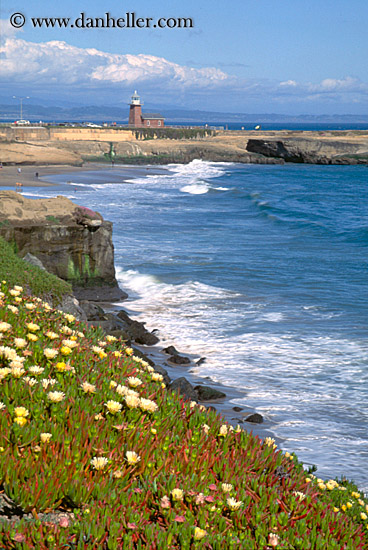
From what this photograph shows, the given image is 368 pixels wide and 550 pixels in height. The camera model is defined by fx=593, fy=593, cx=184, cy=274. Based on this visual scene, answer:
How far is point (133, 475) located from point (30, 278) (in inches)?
347

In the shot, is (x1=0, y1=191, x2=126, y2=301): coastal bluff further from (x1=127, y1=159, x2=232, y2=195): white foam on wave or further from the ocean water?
(x1=127, y1=159, x2=232, y2=195): white foam on wave

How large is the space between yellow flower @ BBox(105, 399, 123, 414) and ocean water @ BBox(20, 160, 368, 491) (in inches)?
240

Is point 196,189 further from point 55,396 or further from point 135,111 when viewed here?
point 135,111

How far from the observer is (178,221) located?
38.5 meters

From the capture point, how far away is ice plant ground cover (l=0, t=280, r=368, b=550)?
9.95 ft

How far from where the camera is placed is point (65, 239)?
59.6 ft

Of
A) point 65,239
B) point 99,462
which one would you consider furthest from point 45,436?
point 65,239

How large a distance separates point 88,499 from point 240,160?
98.6 m

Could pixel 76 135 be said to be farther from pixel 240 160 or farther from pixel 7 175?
pixel 7 175

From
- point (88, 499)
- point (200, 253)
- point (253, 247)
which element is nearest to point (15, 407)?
point (88, 499)

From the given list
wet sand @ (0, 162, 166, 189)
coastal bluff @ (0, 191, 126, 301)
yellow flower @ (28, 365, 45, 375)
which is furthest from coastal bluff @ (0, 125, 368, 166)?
yellow flower @ (28, 365, 45, 375)

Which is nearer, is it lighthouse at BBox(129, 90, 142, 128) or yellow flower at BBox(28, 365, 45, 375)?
yellow flower at BBox(28, 365, 45, 375)

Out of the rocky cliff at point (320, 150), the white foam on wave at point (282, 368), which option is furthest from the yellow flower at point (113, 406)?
the rocky cliff at point (320, 150)

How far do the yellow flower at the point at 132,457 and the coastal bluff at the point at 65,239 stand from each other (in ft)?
47.2
